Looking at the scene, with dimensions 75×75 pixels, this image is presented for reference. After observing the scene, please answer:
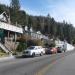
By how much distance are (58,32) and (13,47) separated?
400 feet

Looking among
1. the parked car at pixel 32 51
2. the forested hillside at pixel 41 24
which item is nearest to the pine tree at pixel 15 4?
the forested hillside at pixel 41 24

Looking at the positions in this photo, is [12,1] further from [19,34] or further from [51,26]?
[51,26]

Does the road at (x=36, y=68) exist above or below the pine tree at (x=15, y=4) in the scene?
below

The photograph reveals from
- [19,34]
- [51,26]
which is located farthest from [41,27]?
[19,34]

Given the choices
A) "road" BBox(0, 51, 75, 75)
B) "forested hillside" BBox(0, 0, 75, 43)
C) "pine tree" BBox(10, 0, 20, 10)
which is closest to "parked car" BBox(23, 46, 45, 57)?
"road" BBox(0, 51, 75, 75)

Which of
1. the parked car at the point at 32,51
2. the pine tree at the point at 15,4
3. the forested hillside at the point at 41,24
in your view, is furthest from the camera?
the forested hillside at the point at 41,24

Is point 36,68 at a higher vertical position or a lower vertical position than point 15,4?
lower

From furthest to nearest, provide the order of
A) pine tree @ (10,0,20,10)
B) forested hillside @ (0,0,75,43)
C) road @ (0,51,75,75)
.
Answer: forested hillside @ (0,0,75,43) → pine tree @ (10,0,20,10) → road @ (0,51,75,75)

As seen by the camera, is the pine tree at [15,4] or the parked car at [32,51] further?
the pine tree at [15,4]

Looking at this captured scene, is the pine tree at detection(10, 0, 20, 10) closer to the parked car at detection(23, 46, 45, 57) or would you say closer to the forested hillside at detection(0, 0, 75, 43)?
the forested hillside at detection(0, 0, 75, 43)

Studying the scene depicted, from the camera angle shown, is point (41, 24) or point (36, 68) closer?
point (36, 68)

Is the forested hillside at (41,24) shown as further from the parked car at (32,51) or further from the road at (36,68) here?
the road at (36,68)

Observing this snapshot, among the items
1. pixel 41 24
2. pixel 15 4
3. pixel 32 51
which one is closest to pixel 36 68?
pixel 32 51

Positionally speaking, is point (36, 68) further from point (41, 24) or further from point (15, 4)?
point (41, 24)
